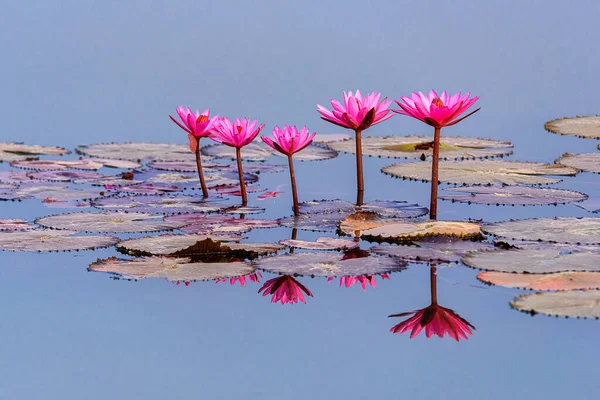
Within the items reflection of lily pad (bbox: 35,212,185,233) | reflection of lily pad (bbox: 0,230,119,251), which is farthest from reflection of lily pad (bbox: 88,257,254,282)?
reflection of lily pad (bbox: 35,212,185,233)

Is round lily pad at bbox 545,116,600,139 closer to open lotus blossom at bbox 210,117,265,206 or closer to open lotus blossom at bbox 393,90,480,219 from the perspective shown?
open lotus blossom at bbox 393,90,480,219

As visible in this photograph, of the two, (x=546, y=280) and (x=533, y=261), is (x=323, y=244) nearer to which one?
(x=533, y=261)

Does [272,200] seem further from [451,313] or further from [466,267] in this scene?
[451,313]

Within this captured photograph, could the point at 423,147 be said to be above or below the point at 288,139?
below

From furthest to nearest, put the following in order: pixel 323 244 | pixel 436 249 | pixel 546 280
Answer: pixel 323 244 < pixel 436 249 < pixel 546 280

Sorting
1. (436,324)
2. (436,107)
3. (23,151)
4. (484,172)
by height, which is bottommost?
(436,324)

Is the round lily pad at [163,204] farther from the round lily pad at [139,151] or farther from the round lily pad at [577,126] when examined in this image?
the round lily pad at [577,126]

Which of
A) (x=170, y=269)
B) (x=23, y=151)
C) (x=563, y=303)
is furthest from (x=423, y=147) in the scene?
(x=563, y=303)
